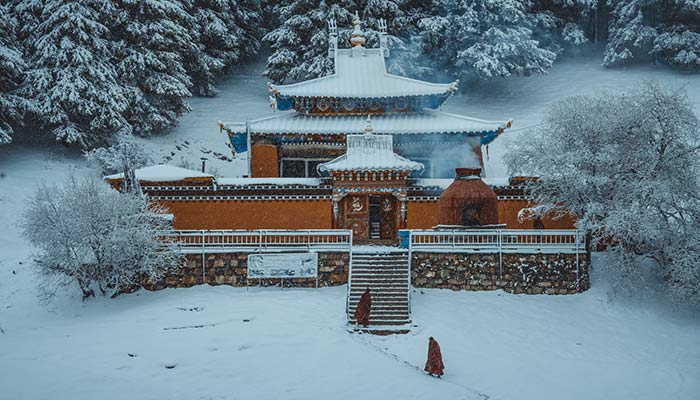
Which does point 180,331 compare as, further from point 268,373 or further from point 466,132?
point 466,132

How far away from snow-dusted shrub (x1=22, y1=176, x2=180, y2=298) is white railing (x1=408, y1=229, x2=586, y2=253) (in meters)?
8.15

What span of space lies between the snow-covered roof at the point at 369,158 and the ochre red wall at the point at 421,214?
1396 millimetres

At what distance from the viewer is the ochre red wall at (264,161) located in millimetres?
25578

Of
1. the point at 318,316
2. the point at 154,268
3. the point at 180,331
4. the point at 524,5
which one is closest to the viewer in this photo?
the point at 180,331

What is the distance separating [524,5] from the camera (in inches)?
1646

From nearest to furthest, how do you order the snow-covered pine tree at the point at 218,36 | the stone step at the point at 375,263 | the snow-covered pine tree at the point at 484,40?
the stone step at the point at 375,263 < the snow-covered pine tree at the point at 484,40 < the snow-covered pine tree at the point at 218,36

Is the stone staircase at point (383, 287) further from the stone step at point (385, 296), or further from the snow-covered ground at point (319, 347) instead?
the snow-covered ground at point (319, 347)

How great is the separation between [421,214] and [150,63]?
65.0ft

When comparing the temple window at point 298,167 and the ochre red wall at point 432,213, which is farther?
the temple window at point 298,167

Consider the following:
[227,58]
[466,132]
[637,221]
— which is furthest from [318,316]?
[227,58]

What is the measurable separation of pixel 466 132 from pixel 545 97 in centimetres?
1689

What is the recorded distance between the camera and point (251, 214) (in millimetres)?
22328

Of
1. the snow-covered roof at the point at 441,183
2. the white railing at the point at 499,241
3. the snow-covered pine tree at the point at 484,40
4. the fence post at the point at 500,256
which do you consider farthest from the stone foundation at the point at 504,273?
the snow-covered pine tree at the point at 484,40

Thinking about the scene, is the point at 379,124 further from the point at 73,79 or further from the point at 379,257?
the point at 73,79
